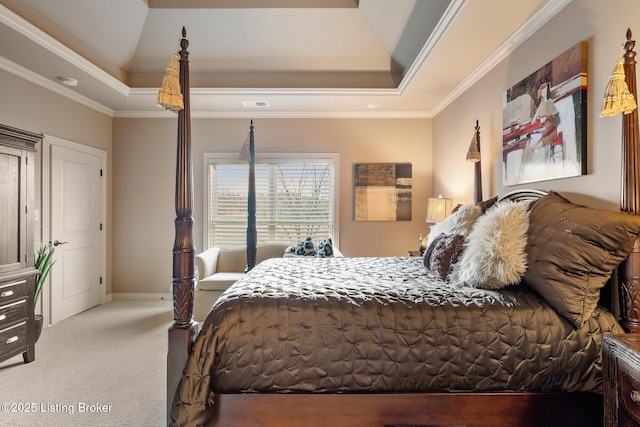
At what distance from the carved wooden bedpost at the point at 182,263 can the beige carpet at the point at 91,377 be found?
724 millimetres

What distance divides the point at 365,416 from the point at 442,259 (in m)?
1.09

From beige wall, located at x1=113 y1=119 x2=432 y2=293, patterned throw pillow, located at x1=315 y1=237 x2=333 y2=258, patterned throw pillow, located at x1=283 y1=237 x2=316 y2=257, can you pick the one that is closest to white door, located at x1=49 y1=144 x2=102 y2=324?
beige wall, located at x1=113 y1=119 x2=432 y2=293

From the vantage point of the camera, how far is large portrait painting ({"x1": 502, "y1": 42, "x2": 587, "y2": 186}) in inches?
76.6

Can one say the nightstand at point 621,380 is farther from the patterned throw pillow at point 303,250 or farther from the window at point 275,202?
the window at point 275,202

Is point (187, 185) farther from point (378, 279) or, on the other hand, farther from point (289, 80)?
point (289, 80)

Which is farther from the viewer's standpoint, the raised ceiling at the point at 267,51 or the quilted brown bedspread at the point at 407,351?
the raised ceiling at the point at 267,51

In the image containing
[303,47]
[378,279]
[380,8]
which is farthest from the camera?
[303,47]

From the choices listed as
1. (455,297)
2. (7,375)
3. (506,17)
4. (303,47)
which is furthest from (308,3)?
(7,375)

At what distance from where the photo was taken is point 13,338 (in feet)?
8.45

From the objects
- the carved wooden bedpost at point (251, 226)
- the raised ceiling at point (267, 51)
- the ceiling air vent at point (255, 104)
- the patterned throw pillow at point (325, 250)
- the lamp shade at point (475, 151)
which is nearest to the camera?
the raised ceiling at point (267, 51)

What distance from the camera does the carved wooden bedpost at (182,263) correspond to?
1.57m

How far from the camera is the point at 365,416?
1469mm

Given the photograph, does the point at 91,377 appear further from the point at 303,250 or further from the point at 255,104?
the point at 255,104

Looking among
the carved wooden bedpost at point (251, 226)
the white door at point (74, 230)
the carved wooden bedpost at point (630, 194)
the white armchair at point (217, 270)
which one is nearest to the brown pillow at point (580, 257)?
the carved wooden bedpost at point (630, 194)
